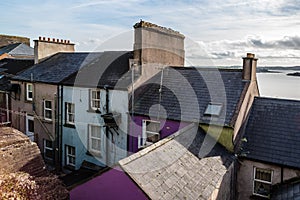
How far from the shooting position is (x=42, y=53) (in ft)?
66.7

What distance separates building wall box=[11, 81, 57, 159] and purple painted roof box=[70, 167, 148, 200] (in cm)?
946

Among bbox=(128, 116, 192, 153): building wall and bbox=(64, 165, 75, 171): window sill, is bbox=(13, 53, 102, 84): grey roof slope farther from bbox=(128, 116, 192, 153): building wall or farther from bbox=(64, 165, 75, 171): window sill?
bbox=(128, 116, 192, 153): building wall

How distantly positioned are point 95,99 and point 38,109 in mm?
4813

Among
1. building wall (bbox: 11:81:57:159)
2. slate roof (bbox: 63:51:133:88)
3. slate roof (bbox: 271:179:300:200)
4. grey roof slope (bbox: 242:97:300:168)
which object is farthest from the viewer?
building wall (bbox: 11:81:57:159)

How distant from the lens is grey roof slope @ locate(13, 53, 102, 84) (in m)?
17.4

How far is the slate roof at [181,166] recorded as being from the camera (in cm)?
707

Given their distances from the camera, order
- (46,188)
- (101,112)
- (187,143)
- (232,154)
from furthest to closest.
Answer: (101,112)
(232,154)
(187,143)
(46,188)

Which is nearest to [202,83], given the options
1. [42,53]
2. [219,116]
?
[219,116]

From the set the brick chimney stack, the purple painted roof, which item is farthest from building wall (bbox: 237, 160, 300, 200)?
the brick chimney stack

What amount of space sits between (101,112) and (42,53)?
28.3 ft

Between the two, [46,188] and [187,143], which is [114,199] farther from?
[187,143]

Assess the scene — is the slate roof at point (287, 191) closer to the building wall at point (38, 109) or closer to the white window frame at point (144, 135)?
the white window frame at point (144, 135)

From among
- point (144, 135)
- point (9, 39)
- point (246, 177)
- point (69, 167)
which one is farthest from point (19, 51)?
point (246, 177)

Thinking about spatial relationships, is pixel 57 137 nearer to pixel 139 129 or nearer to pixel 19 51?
pixel 139 129
